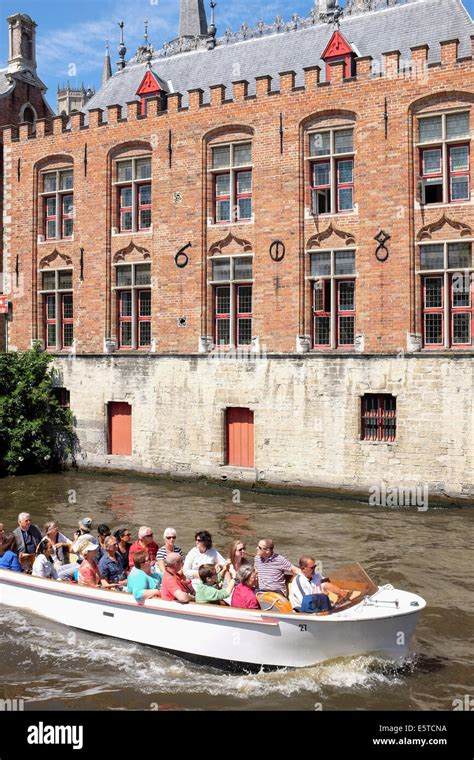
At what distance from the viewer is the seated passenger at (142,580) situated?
9.41 metres

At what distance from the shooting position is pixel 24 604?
10742 mm

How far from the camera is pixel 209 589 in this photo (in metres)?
9.27

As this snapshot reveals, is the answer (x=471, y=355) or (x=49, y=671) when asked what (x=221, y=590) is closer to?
(x=49, y=671)

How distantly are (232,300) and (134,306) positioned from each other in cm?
330

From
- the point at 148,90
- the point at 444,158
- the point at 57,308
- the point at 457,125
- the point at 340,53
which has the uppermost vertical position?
the point at 148,90

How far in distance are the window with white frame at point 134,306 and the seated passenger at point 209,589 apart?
13282 mm

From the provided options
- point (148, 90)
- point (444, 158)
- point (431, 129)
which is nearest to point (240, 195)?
point (148, 90)

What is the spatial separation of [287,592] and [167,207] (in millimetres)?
14351

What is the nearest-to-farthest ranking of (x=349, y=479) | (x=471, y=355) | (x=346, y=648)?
(x=346, y=648), (x=471, y=355), (x=349, y=479)

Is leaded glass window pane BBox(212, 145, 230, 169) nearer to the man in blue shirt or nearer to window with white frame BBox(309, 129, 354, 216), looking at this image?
window with white frame BBox(309, 129, 354, 216)

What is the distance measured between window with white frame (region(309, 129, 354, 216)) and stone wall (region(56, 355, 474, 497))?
402cm

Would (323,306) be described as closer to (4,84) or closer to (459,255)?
(459,255)

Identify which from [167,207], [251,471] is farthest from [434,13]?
[251,471]
